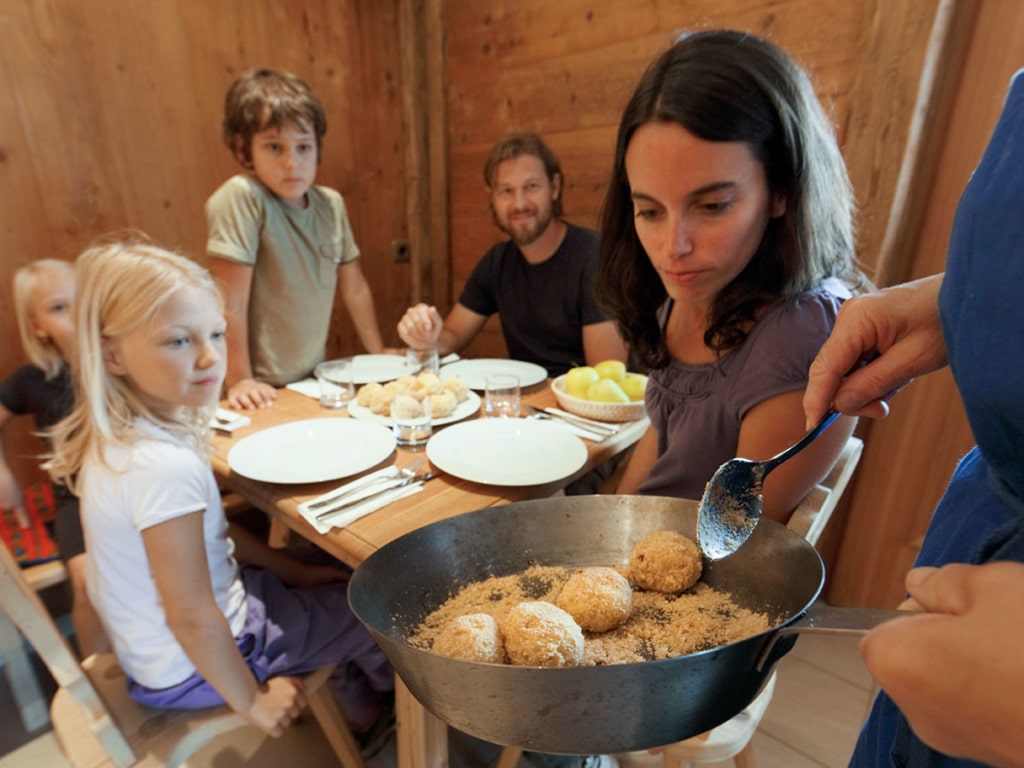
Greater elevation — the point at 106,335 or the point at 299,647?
the point at 106,335

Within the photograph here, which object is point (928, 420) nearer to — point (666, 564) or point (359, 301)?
point (666, 564)

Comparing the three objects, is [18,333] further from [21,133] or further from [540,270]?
Result: [540,270]

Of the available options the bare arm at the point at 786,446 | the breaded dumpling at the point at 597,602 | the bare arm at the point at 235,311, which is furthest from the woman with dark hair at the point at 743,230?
the bare arm at the point at 235,311

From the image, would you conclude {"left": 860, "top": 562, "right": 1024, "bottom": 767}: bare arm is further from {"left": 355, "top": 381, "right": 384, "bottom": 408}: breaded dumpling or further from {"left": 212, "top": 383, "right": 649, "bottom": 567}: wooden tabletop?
{"left": 355, "top": 381, "right": 384, "bottom": 408}: breaded dumpling

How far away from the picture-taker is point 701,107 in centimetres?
79

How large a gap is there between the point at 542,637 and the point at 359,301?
1.86 meters

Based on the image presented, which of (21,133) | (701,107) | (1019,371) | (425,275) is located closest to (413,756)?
(1019,371)

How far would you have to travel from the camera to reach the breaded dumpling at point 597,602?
0.59 metres

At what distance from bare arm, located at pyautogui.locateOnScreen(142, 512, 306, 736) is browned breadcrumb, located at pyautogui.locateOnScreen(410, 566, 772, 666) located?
0.53 m

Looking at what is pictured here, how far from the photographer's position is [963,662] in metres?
0.26

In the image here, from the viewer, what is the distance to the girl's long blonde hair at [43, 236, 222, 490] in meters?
0.92

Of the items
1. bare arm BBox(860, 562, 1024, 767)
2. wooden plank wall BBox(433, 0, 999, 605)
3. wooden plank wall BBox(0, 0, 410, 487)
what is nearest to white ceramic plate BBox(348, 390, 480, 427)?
bare arm BBox(860, 562, 1024, 767)

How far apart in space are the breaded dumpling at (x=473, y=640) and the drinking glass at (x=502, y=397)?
2.51ft

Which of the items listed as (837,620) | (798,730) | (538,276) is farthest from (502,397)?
(798,730)
